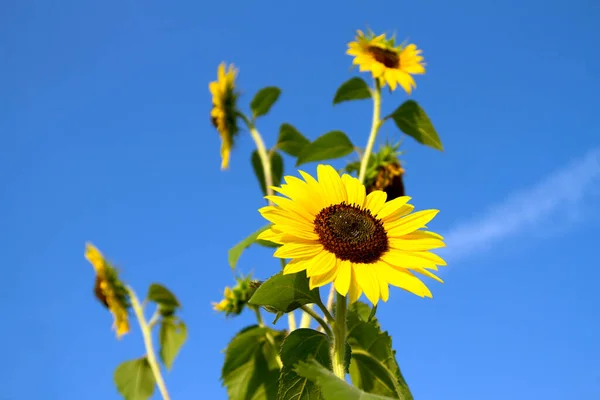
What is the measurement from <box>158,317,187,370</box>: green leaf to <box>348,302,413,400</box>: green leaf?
6.69ft

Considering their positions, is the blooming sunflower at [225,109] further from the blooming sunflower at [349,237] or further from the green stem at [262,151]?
the blooming sunflower at [349,237]

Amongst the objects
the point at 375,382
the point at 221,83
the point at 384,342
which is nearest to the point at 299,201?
the point at 384,342

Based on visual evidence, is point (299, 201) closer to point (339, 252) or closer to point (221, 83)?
point (339, 252)

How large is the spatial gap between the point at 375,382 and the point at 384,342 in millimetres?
192

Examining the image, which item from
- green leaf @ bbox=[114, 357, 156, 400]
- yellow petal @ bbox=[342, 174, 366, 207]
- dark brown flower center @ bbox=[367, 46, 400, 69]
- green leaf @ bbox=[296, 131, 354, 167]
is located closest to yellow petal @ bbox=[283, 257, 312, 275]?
yellow petal @ bbox=[342, 174, 366, 207]

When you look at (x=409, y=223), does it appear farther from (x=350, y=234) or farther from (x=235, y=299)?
(x=235, y=299)

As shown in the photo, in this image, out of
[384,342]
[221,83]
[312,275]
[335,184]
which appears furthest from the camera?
[221,83]

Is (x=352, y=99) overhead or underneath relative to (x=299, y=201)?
overhead

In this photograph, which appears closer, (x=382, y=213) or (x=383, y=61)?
(x=382, y=213)

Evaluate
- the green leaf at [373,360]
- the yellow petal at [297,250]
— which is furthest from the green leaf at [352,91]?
the yellow petal at [297,250]

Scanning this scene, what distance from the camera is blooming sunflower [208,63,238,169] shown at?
10.7 ft

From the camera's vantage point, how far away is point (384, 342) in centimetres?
171

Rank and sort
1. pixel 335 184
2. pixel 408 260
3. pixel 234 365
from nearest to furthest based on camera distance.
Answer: pixel 408 260, pixel 335 184, pixel 234 365

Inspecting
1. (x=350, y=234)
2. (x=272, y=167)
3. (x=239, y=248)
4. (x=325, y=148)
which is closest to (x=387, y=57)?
(x=325, y=148)
